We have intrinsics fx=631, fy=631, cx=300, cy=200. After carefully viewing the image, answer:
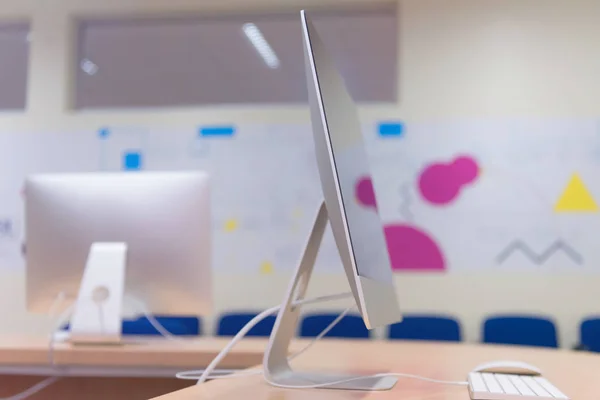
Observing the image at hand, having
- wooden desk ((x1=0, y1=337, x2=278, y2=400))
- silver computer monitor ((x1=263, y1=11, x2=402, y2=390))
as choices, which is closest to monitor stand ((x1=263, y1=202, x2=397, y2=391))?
silver computer monitor ((x1=263, y1=11, x2=402, y2=390))

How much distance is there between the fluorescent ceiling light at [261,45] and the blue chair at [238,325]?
166 centimetres

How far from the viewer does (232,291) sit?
3.84 meters

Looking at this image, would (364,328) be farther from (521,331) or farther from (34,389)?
(34,389)

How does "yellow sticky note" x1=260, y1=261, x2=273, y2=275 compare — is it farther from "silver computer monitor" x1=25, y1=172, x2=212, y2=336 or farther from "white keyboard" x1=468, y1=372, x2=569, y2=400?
"white keyboard" x1=468, y1=372, x2=569, y2=400

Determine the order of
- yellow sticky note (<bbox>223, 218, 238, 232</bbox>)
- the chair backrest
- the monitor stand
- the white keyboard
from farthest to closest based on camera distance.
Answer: yellow sticky note (<bbox>223, 218, 238, 232</bbox>) → the chair backrest → the monitor stand → the white keyboard

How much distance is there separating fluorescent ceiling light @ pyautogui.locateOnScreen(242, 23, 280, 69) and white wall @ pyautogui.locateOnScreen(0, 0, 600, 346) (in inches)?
7.5

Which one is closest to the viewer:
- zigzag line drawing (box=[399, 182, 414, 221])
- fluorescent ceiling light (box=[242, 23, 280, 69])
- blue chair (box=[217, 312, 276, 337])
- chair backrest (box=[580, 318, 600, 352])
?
chair backrest (box=[580, 318, 600, 352])

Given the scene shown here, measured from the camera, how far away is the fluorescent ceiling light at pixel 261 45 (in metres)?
4.17

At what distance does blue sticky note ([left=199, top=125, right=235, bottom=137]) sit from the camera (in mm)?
3943

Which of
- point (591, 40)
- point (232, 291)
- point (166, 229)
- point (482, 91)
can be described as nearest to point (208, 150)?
point (232, 291)

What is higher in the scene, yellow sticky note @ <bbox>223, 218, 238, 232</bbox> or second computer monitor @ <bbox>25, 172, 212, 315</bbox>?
yellow sticky note @ <bbox>223, 218, 238, 232</bbox>

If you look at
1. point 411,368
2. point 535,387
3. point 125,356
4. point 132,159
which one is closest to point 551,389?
point 535,387

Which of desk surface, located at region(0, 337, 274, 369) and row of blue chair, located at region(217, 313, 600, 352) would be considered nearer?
desk surface, located at region(0, 337, 274, 369)

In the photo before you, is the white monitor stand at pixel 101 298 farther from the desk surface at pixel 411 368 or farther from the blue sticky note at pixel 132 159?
the blue sticky note at pixel 132 159
